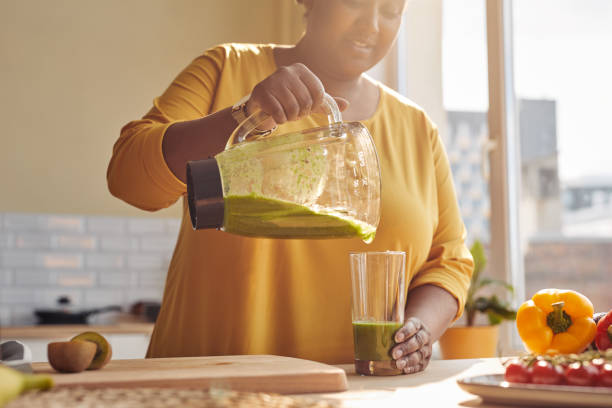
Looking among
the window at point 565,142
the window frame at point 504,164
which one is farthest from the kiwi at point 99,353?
the window frame at point 504,164

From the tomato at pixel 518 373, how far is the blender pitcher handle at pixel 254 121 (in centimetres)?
36

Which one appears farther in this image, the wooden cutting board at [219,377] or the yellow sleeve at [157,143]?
the yellow sleeve at [157,143]

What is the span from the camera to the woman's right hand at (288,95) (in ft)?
2.65

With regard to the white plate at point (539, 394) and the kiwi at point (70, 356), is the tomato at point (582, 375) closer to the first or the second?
the white plate at point (539, 394)

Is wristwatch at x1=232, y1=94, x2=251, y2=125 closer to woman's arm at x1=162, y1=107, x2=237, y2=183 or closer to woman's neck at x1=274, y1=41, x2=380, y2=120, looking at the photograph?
woman's arm at x1=162, y1=107, x2=237, y2=183

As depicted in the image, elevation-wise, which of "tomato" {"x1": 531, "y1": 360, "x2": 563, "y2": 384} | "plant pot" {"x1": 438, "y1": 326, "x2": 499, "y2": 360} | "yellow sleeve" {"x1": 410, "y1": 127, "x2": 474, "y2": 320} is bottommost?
"plant pot" {"x1": 438, "y1": 326, "x2": 499, "y2": 360}

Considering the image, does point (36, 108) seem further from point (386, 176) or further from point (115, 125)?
point (386, 176)

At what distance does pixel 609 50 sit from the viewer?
180 cm

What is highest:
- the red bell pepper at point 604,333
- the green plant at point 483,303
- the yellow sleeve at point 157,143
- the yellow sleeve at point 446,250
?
the yellow sleeve at point 157,143

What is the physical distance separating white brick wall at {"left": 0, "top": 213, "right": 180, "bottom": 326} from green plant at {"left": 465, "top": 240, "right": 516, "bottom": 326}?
5.65ft

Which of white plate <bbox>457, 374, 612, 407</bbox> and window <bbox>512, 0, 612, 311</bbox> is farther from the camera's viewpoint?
window <bbox>512, 0, 612, 311</bbox>

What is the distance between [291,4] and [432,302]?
103 inches

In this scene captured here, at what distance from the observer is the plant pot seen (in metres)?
1.88

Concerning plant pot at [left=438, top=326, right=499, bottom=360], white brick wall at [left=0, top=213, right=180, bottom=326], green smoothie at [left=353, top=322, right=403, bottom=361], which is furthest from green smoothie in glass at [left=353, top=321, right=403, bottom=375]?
white brick wall at [left=0, top=213, right=180, bottom=326]
